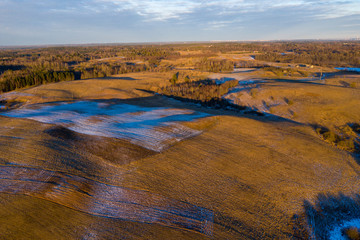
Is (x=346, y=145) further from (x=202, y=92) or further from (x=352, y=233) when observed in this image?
(x=202, y=92)

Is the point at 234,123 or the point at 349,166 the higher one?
the point at 234,123

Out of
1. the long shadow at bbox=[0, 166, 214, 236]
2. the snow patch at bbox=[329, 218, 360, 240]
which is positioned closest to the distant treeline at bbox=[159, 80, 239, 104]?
the snow patch at bbox=[329, 218, 360, 240]

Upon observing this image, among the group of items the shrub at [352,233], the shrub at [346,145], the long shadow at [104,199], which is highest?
the long shadow at [104,199]

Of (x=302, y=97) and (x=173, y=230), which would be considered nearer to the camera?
(x=173, y=230)

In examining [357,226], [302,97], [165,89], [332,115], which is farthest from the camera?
[165,89]

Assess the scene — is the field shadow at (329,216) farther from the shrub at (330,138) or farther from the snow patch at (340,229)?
the shrub at (330,138)

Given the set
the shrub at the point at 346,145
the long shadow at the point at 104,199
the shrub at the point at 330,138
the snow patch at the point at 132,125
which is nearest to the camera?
the long shadow at the point at 104,199

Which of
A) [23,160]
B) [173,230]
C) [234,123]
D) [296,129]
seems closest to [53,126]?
[23,160]

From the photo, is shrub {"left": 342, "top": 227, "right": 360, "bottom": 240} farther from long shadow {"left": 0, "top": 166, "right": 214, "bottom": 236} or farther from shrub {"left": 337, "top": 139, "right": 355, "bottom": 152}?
shrub {"left": 337, "top": 139, "right": 355, "bottom": 152}

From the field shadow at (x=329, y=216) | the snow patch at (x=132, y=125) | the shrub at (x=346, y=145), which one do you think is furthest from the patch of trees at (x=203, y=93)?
the field shadow at (x=329, y=216)

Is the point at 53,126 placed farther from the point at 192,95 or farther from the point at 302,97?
the point at 302,97

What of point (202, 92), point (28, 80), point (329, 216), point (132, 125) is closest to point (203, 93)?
point (202, 92)
